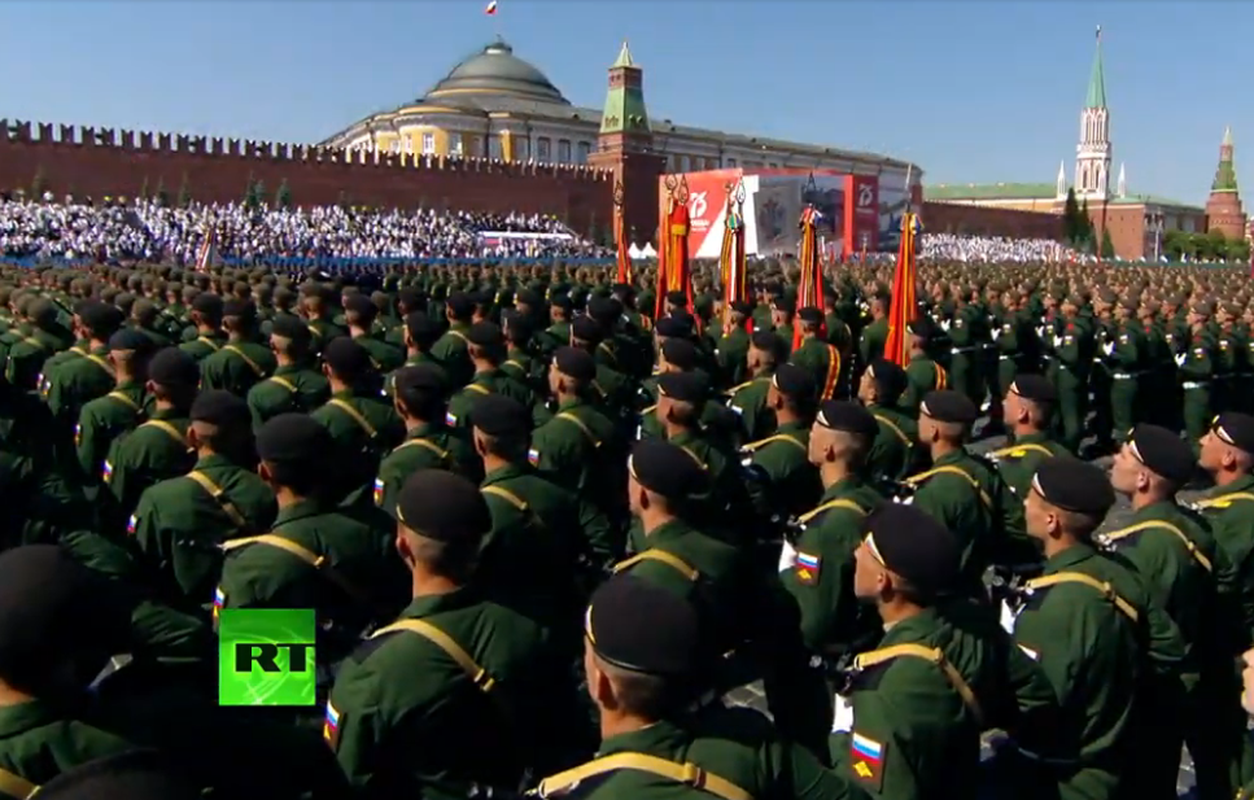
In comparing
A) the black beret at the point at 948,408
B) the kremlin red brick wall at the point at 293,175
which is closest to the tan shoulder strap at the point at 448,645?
the black beret at the point at 948,408

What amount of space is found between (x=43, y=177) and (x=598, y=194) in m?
24.8

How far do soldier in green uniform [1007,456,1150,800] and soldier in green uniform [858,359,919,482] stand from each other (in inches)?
83.8

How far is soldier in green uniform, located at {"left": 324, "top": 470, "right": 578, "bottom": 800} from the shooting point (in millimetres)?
2381

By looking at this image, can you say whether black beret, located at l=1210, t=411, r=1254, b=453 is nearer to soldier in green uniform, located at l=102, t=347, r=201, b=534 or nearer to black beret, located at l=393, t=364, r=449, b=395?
black beret, located at l=393, t=364, r=449, b=395

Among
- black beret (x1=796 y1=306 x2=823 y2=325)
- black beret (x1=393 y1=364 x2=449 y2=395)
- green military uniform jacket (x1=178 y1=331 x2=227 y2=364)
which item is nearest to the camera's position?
black beret (x1=393 y1=364 x2=449 y2=395)

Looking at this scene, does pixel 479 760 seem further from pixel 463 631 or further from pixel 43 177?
pixel 43 177

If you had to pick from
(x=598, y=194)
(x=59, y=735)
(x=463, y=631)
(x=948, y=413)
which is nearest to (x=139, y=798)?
(x=59, y=735)

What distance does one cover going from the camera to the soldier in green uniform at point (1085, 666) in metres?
2.78

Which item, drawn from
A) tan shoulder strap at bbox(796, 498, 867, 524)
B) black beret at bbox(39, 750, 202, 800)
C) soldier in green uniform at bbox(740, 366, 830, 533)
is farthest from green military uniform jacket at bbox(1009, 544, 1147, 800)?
black beret at bbox(39, 750, 202, 800)

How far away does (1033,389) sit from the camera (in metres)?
5.09

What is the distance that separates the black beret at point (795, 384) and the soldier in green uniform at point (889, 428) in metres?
0.34

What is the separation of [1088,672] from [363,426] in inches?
134

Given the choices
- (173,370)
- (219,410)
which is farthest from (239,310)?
(219,410)

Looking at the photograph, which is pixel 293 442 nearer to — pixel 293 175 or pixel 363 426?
pixel 363 426
